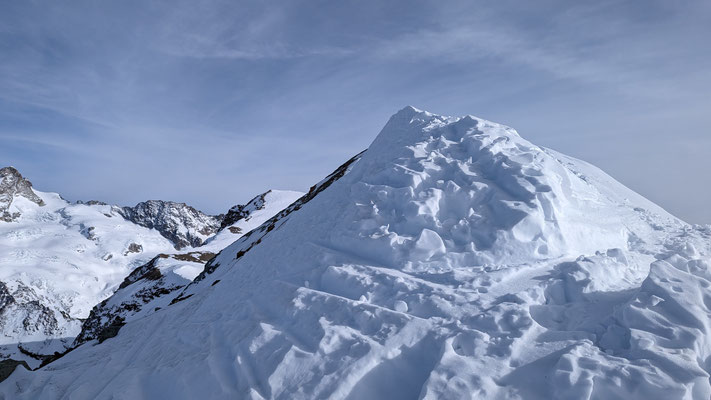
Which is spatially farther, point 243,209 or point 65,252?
point 65,252

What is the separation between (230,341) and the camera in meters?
9.30

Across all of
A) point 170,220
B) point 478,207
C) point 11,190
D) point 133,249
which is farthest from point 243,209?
point 11,190

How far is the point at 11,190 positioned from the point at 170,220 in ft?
175

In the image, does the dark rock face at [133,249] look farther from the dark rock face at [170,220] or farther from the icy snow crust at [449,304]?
the icy snow crust at [449,304]

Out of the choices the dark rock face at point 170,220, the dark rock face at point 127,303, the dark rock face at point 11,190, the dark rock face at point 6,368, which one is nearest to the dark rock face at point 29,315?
the dark rock face at point 127,303

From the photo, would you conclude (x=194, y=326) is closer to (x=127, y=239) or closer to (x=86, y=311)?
(x=86, y=311)

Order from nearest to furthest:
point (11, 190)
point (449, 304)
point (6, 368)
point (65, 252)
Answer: point (449, 304), point (6, 368), point (65, 252), point (11, 190)

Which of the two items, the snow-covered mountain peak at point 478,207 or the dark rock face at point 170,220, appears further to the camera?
the dark rock face at point 170,220

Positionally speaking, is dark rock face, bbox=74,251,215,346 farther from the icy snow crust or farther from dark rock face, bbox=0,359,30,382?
dark rock face, bbox=0,359,30,382

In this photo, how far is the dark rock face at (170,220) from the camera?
151 meters

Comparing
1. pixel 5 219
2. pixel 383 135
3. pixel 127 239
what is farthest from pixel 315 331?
pixel 5 219

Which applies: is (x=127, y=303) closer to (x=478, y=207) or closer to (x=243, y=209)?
(x=478, y=207)

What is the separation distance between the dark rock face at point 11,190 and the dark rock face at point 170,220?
3073cm

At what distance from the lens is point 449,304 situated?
8242 millimetres
